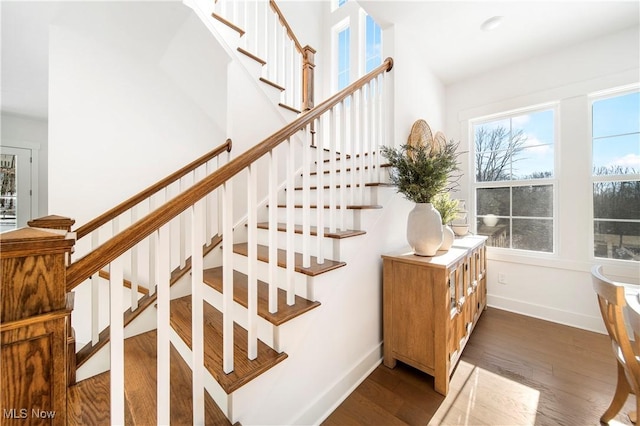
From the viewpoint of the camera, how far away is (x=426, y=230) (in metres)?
1.77

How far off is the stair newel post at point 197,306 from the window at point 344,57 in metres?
3.75

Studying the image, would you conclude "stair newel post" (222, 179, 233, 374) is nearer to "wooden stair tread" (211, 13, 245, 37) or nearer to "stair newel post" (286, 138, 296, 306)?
"stair newel post" (286, 138, 296, 306)

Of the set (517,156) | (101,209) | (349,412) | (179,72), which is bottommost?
(349,412)

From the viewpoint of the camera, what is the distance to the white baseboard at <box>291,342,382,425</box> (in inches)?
53.1

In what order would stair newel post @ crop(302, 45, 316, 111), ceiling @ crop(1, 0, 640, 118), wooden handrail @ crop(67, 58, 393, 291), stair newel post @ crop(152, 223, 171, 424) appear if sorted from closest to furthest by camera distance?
wooden handrail @ crop(67, 58, 393, 291) → stair newel post @ crop(152, 223, 171, 424) → ceiling @ crop(1, 0, 640, 118) → stair newel post @ crop(302, 45, 316, 111)

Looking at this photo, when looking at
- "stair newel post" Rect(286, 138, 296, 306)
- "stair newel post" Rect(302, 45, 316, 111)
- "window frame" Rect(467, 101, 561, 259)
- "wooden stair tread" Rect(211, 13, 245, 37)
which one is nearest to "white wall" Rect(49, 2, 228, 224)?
"wooden stair tread" Rect(211, 13, 245, 37)

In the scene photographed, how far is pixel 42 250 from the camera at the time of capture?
580mm

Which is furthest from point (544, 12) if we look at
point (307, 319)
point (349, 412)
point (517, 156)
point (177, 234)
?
point (177, 234)

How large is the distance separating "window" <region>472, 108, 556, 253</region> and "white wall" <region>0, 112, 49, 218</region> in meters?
5.88

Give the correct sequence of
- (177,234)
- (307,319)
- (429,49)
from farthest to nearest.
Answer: (429,49) < (177,234) < (307,319)

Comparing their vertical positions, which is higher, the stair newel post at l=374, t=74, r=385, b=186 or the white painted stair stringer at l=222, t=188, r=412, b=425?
the stair newel post at l=374, t=74, r=385, b=186

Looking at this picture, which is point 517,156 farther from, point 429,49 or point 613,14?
point 429,49

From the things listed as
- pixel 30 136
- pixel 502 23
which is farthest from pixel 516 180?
pixel 30 136

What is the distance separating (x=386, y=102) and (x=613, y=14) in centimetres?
190
